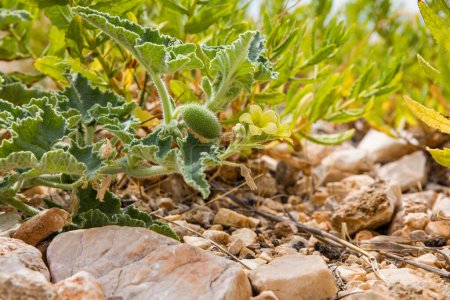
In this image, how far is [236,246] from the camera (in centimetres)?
182

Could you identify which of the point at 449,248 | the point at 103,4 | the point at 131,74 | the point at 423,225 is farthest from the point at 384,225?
the point at 103,4

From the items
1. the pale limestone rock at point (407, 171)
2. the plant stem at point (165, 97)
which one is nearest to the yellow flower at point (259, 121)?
the plant stem at point (165, 97)

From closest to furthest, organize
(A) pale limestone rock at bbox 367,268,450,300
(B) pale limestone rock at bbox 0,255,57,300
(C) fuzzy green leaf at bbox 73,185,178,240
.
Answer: (B) pale limestone rock at bbox 0,255,57,300, (A) pale limestone rock at bbox 367,268,450,300, (C) fuzzy green leaf at bbox 73,185,178,240

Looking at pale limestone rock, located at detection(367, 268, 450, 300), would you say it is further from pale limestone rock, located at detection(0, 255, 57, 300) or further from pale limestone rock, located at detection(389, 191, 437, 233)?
pale limestone rock, located at detection(0, 255, 57, 300)

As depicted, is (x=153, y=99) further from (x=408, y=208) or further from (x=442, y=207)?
(x=442, y=207)

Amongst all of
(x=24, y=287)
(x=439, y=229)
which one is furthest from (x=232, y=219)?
(x=24, y=287)

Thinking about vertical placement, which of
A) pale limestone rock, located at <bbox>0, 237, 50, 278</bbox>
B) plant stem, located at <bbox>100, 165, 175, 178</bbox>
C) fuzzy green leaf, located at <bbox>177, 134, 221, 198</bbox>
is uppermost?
fuzzy green leaf, located at <bbox>177, 134, 221, 198</bbox>

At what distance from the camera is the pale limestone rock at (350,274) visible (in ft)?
5.37

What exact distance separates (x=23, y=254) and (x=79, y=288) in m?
0.22

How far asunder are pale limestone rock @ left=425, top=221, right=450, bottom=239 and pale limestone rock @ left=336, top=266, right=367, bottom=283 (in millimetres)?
435

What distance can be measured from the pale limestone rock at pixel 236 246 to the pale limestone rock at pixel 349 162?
1220 millimetres

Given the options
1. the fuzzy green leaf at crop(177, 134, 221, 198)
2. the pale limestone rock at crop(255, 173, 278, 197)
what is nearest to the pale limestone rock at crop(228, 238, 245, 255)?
the fuzzy green leaf at crop(177, 134, 221, 198)

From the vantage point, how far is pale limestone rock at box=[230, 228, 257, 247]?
6.29ft

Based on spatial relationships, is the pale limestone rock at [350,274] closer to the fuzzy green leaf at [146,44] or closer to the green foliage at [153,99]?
the green foliage at [153,99]
